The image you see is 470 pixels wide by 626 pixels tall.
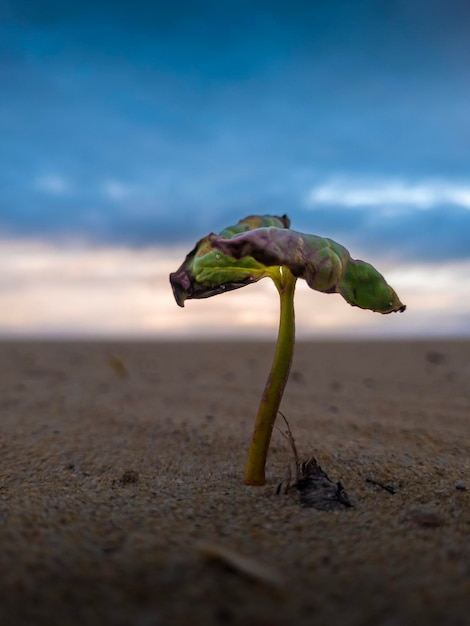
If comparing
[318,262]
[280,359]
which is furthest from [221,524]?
[318,262]

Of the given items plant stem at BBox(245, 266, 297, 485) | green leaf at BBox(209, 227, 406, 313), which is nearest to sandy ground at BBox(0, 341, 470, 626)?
plant stem at BBox(245, 266, 297, 485)

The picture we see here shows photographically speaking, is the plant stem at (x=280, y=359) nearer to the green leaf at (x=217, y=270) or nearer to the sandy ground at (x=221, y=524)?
the green leaf at (x=217, y=270)

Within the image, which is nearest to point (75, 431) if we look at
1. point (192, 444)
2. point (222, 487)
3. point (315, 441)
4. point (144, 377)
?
point (192, 444)

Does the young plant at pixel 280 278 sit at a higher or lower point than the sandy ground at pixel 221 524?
higher

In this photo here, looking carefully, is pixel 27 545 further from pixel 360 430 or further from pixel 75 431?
pixel 360 430

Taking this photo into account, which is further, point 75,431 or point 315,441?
point 75,431

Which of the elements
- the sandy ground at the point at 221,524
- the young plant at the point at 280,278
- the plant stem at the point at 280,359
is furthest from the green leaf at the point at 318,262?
the sandy ground at the point at 221,524

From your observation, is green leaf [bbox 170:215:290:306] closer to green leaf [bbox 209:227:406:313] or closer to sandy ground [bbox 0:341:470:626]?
green leaf [bbox 209:227:406:313]
